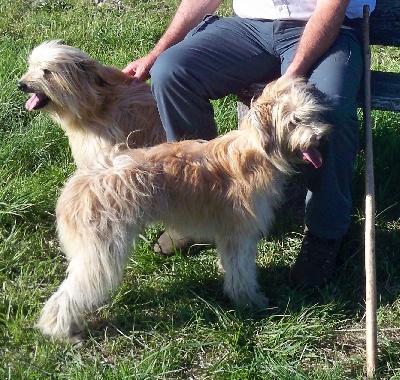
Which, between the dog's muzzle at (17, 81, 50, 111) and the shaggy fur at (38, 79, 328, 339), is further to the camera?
the dog's muzzle at (17, 81, 50, 111)

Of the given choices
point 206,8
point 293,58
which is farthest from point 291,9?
point 206,8

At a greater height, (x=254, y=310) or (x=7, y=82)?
(x=7, y=82)

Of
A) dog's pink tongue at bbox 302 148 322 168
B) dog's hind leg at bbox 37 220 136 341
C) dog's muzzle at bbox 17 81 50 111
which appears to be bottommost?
dog's hind leg at bbox 37 220 136 341

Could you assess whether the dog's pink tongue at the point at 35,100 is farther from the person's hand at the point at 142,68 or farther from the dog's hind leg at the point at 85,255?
the dog's hind leg at the point at 85,255

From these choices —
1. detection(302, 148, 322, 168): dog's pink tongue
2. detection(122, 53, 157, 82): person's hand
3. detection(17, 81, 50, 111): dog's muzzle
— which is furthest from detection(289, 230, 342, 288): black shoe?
detection(17, 81, 50, 111): dog's muzzle

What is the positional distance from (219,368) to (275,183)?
2.91 ft

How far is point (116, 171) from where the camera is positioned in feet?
9.51

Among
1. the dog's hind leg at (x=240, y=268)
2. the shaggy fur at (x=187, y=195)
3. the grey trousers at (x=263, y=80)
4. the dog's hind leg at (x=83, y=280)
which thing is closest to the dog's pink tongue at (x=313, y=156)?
the shaggy fur at (x=187, y=195)

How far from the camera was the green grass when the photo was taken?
2873mm

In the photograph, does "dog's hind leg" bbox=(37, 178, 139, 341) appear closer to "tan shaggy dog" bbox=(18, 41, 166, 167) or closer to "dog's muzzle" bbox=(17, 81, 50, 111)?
"tan shaggy dog" bbox=(18, 41, 166, 167)

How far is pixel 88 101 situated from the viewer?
3.65 metres

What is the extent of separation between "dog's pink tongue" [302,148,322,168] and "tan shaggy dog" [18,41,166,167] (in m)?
1.05

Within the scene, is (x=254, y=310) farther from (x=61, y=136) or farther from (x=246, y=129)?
(x=61, y=136)

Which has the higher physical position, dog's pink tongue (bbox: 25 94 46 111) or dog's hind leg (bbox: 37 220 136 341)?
dog's pink tongue (bbox: 25 94 46 111)
